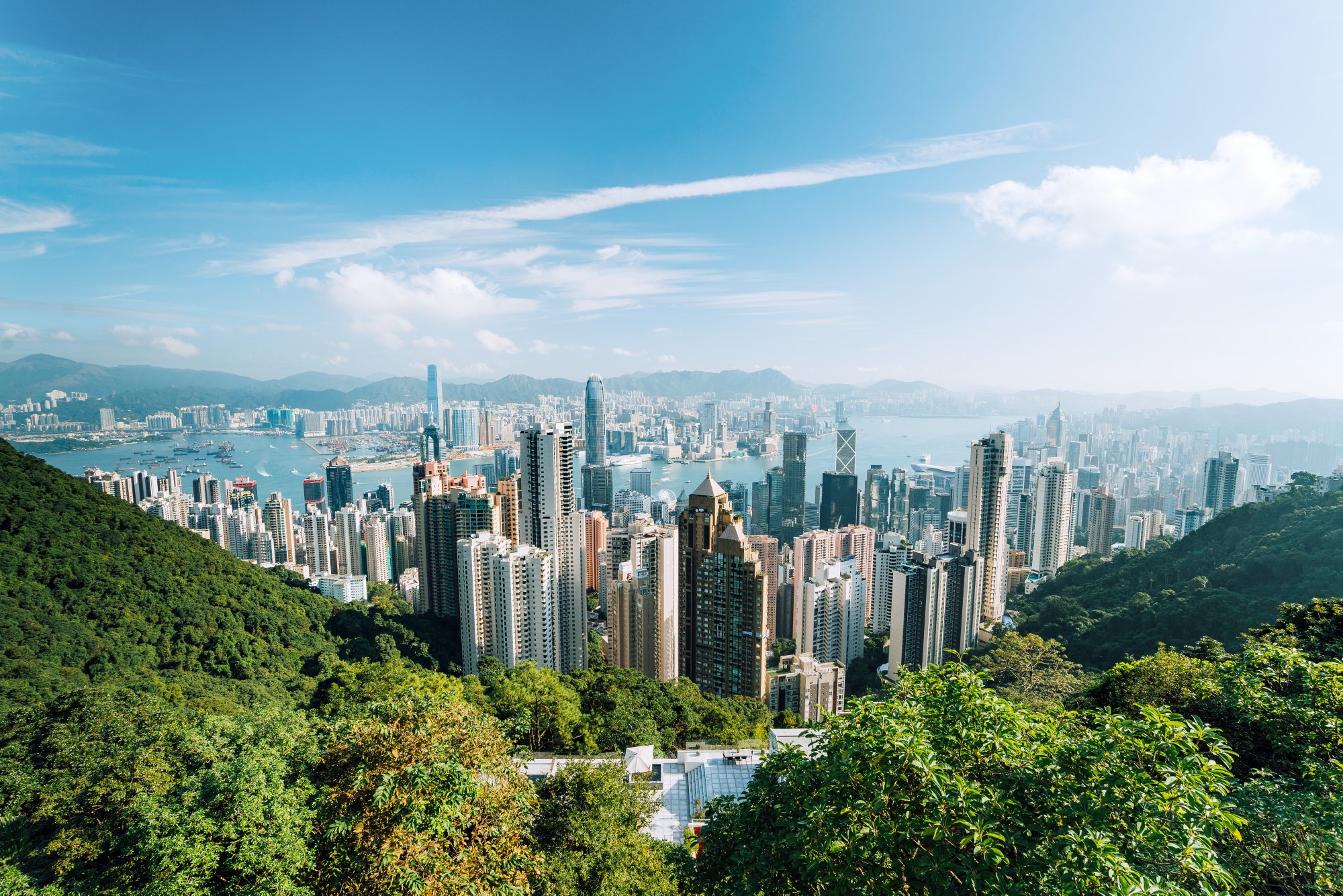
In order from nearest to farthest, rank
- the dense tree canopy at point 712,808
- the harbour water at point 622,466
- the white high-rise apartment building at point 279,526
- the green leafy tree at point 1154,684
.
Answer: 1. the dense tree canopy at point 712,808
2. the green leafy tree at point 1154,684
3. the white high-rise apartment building at point 279,526
4. the harbour water at point 622,466

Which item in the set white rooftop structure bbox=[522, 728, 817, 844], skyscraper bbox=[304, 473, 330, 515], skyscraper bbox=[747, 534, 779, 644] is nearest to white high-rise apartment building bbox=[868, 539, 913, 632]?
skyscraper bbox=[747, 534, 779, 644]

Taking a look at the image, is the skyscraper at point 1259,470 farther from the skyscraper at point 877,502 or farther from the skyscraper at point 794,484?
the skyscraper at point 794,484

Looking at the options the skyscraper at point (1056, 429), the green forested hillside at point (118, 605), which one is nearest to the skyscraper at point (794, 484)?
the skyscraper at point (1056, 429)

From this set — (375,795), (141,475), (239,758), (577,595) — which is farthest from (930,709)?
(141,475)

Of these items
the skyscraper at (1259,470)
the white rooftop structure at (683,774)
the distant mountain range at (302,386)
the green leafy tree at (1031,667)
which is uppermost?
the distant mountain range at (302,386)

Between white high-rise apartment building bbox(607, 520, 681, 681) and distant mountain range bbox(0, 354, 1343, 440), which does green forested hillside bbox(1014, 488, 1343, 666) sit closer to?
white high-rise apartment building bbox(607, 520, 681, 681)

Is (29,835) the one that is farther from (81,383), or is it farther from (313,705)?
(81,383)
